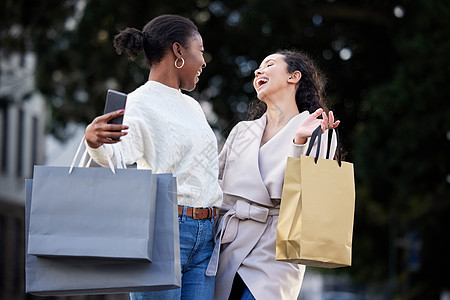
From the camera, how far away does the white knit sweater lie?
387 cm

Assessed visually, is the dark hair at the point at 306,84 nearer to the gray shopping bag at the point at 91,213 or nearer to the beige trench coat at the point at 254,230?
the beige trench coat at the point at 254,230

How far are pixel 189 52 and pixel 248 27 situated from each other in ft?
32.2

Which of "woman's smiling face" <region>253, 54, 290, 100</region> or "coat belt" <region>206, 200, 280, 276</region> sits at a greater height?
"woman's smiling face" <region>253, 54, 290, 100</region>

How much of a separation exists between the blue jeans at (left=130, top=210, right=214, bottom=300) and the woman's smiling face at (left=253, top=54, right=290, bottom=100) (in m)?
0.90

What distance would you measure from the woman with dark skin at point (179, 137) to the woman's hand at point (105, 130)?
0.90ft

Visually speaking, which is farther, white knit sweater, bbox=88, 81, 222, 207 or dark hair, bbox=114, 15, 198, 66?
dark hair, bbox=114, 15, 198, 66

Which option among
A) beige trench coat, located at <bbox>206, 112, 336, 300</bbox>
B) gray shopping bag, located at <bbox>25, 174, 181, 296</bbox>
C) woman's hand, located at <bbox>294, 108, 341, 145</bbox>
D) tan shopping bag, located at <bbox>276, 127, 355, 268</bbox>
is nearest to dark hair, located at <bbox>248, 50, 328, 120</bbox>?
beige trench coat, located at <bbox>206, 112, 336, 300</bbox>

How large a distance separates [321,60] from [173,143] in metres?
11.3

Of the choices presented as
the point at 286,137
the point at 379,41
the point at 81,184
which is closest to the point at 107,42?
the point at 379,41

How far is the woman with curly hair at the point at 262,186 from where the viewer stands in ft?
14.1

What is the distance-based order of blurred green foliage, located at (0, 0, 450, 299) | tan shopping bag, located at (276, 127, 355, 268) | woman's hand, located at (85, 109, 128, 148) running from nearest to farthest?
woman's hand, located at (85, 109, 128, 148) → tan shopping bag, located at (276, 127, 355, 268) → blurred green foliage, located at (0, 0, 450, 299)

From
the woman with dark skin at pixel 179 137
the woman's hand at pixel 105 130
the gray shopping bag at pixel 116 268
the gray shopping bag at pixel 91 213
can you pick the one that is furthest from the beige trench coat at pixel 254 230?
the woman's hand at pixel 105 130

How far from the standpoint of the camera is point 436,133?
43.2 ft

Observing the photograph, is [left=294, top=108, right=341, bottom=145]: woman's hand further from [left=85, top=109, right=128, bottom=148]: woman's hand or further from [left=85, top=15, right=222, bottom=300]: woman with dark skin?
[left=85, top=109, right=128, bottom=148]: woman's hand
